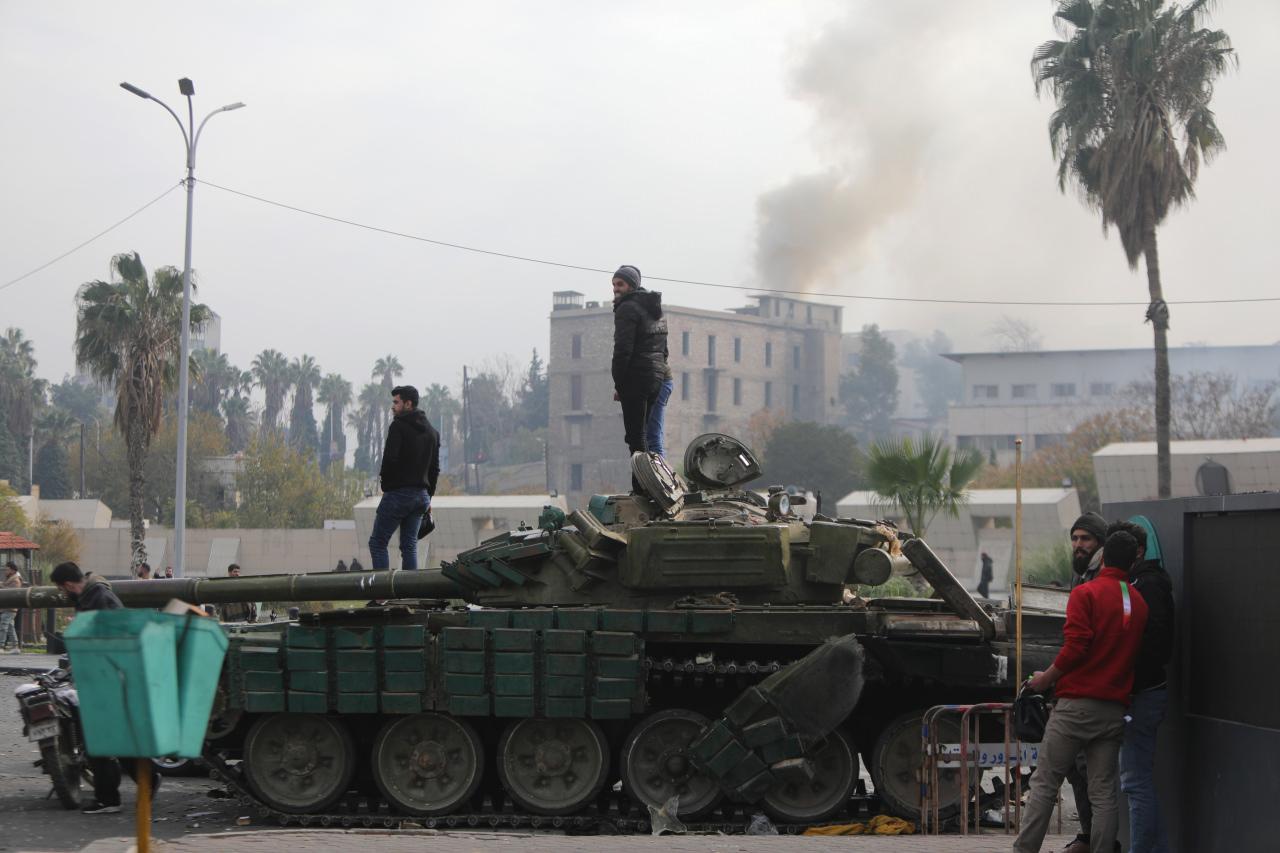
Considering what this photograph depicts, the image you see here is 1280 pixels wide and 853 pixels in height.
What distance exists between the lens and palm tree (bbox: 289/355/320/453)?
382ft

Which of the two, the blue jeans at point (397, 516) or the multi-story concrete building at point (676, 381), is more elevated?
the multi-story concrete building at point (676, 381)

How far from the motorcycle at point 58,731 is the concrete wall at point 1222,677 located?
7501 millimetres

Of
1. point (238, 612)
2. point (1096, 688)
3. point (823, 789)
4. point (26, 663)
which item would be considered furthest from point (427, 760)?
point (26, 663)

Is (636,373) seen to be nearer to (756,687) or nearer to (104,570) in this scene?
(756,687)

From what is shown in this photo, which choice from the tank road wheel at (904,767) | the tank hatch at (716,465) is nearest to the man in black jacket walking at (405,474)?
the tank hatch at (716,465)

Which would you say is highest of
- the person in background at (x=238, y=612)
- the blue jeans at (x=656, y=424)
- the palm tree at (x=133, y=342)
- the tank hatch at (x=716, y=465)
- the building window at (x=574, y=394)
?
the building window at (x=574, y=394)

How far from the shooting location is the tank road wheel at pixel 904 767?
447 inches

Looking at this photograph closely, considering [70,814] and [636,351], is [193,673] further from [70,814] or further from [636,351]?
[636,351]

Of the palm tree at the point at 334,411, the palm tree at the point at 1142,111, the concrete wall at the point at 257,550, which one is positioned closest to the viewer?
the palm tree at the point at 1142,111

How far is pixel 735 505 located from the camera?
1240 centimetres

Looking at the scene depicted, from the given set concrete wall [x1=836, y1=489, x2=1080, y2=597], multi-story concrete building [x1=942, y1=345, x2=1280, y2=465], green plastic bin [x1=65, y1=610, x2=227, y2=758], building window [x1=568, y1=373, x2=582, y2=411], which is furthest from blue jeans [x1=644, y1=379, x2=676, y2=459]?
building window [x1=568, y1=373, x2=582, y2=411]

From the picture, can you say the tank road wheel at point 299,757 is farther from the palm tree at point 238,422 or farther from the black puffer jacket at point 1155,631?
the palm tree at point 238,422

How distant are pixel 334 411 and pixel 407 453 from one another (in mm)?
113813

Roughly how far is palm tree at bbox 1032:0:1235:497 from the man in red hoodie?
25659 millimetres
